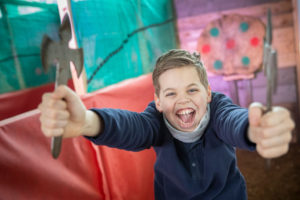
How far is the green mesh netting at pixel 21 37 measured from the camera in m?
1.18

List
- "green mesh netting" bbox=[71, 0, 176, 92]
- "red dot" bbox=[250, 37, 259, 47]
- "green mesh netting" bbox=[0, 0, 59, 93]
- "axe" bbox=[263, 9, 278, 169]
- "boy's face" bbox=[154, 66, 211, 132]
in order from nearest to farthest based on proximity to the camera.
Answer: "axe" bbox=[263, 9, 278, 169] < "boy's face" bbox=[154, 66, 211, 132] < "green mesh netting" bbox=[0, 0, 59, 93] < "green mesh netting" bbox=[71, 0, 176, 92] < "red dot" bbox=[250, 37, 259, 47]

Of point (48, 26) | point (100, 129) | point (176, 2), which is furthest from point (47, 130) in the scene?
point (176, 2)

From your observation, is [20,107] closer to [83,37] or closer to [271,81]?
[83,37]

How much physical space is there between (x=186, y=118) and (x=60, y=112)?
498 mm

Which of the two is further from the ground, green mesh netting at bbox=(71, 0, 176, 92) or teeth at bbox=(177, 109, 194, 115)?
green mesh netting at bbox=(71, 0, 176, 92)

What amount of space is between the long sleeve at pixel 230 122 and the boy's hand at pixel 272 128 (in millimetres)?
135

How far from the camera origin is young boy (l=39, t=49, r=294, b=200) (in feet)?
2.60

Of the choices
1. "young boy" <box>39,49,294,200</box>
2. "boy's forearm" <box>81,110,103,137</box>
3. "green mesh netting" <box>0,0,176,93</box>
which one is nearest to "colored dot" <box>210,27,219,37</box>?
"green mesh netting" <box>0,0,176,93</box>

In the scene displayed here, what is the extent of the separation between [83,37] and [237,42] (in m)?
1.71

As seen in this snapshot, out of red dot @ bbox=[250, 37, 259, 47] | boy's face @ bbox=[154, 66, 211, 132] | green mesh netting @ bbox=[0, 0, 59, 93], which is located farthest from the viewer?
red dot @ bbox=[250, 37, 259, 47]

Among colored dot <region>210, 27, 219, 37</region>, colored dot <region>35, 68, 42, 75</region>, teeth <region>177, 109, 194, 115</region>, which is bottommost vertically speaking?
teeth <region>177, 109, 194, 115</region>

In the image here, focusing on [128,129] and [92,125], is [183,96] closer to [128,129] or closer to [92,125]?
[128,129]

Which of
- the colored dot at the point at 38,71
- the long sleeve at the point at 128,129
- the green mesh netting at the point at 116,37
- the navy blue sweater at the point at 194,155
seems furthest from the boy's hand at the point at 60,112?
the colored dot at the point at 38,71

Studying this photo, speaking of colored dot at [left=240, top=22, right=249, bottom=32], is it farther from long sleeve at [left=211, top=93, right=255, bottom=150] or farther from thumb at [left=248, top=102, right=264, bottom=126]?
thumb at [left=248, top=102, right=264, bottom=126]
